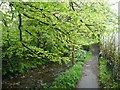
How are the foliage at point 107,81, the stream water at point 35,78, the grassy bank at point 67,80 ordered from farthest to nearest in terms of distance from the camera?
the stream water at point 35,78, the grassy bank at point 67,80, the foliage at point 107,81

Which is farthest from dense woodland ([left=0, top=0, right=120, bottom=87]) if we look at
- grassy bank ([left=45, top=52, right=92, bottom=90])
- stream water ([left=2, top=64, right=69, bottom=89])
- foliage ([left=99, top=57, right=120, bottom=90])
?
stream water ([left=2, top=64, right=69, bottom=89])

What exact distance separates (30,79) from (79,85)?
1442mm

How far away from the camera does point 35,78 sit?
6.62 m

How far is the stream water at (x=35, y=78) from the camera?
5934 millimetres

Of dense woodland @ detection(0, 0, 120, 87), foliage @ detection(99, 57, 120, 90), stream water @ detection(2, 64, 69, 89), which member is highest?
dense woodland @ detection(0, 0, 120, 87)

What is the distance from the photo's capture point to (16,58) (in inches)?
224

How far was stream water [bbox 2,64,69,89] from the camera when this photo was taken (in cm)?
593

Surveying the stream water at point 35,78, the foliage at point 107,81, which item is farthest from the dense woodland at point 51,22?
the stream water at point 35,78

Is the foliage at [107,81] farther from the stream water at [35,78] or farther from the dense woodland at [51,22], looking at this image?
the dense woodland at [51,22]

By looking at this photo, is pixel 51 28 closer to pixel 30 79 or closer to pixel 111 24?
pixel 111 24

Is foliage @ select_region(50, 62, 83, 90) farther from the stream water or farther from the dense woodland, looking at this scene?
the dense woodland

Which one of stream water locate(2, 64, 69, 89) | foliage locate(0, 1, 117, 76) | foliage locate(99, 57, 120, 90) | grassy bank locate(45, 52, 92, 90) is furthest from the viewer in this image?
stream water locate(2, 64, 69, 89)

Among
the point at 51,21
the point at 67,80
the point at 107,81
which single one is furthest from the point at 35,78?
the point at 51,21

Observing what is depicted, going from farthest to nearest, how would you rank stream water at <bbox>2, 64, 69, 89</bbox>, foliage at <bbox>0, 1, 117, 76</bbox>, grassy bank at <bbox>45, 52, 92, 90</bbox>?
stream water at <bbox>2, 64, 69, 89</bbox>, grassy bank at <bbox>45, 52, 92, 90</bbox>, foliage at <bbox>0, 1, 117, 76</bbox>
